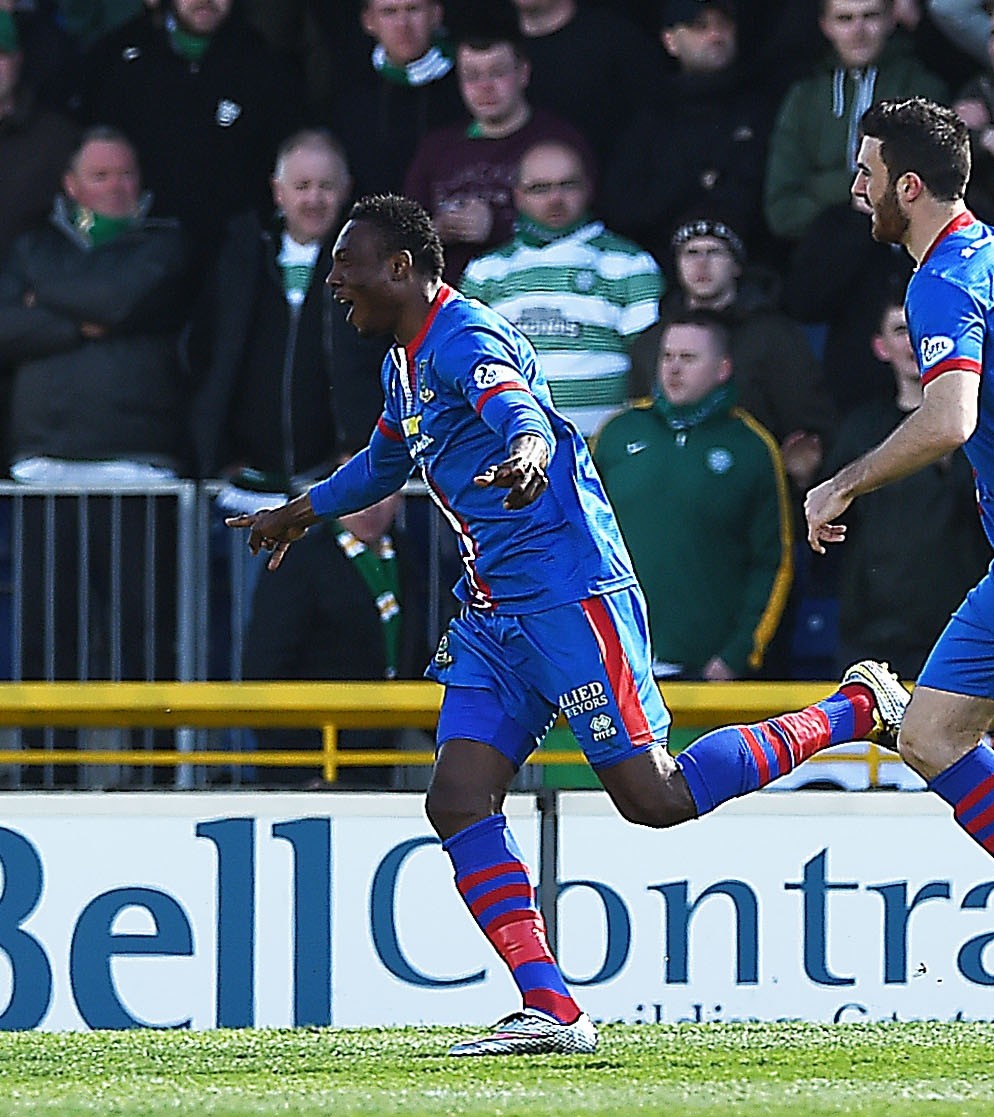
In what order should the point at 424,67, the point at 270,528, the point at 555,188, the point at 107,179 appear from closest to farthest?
1. the point at 270,528
2. the point at 555,188
3. the point at 107,179
4. the point at 424,67

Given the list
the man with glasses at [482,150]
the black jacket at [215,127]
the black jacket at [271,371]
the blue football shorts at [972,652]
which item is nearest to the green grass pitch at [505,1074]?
the blue football shorts at [972,652]

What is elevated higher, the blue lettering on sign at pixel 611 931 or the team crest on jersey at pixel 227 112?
the team crest on jersey at pixel 227 112

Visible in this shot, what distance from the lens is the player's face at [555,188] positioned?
851 cm

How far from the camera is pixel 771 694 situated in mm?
7355

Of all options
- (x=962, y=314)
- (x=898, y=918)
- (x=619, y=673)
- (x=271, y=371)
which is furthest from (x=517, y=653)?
(x=271, y=371)

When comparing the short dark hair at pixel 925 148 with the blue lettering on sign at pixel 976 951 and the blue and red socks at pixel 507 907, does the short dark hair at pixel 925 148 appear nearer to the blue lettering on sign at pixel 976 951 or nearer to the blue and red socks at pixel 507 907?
the blue and red socks at pixel 507 907

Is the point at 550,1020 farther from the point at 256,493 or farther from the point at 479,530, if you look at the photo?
the point at 256,493

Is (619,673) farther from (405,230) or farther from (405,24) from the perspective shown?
(405,24)

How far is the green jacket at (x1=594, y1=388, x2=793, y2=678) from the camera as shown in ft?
26.8

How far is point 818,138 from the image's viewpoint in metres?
8.59

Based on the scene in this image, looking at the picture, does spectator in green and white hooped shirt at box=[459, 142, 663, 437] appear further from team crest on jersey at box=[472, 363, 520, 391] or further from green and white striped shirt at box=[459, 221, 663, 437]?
team crest on jersey at box=[472, 363, 520, 391]

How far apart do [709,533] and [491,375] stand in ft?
10.0

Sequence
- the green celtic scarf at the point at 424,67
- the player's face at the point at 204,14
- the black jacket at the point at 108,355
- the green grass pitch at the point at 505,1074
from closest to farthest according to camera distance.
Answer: the green grass pitch at the point at 505,1074 < the black jacket at the point at 108,355 < the green celtic scarf at the point at 424,67 < the player's face at the point at 204,14

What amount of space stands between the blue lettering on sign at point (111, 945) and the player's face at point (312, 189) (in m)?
2.51
